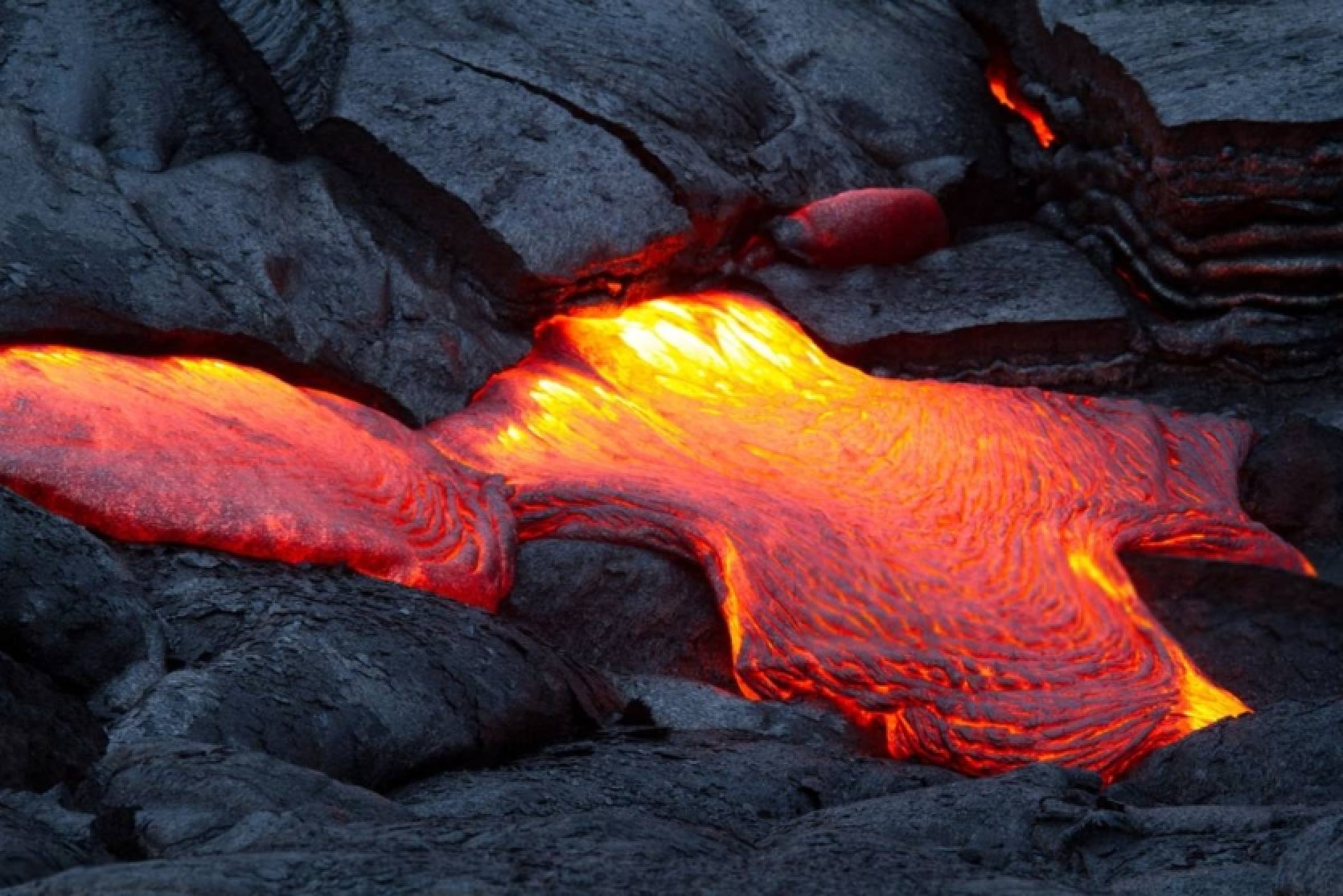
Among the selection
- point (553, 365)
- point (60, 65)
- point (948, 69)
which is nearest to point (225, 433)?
point (553, 365)

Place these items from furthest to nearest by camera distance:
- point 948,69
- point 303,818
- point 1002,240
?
point 948,69
point 1002,240
point 303,818

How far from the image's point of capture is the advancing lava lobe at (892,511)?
5047 mm

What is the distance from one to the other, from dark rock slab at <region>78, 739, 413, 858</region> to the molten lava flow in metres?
5.12

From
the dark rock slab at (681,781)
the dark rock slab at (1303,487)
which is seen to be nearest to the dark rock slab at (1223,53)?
the dark rock slab at (1303,487)

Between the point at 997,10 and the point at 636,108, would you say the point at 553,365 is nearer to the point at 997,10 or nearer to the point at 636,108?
the point at 636,108

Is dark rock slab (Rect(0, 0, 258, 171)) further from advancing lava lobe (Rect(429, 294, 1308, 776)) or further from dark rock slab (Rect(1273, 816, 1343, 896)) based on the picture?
dark rock slab (Rect(1273, 816, 1343, 896))

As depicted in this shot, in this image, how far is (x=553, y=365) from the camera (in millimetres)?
5992

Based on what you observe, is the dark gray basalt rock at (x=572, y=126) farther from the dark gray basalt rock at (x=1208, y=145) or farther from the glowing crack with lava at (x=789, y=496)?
the dark gray basalt rock at (x=1208, y=145)

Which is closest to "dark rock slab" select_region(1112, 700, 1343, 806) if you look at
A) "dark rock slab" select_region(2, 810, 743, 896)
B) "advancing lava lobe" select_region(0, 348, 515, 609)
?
"dark rock slab" select_region(2, 810, 743, 896)

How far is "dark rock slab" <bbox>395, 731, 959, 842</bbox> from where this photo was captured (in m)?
3.65

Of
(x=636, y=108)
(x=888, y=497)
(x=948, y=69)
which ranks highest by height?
(x=948, y=69)

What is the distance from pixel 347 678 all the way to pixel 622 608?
131 centimetres

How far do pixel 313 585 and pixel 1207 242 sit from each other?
141 inches

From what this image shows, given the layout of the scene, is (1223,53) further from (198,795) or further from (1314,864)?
(198,795)
